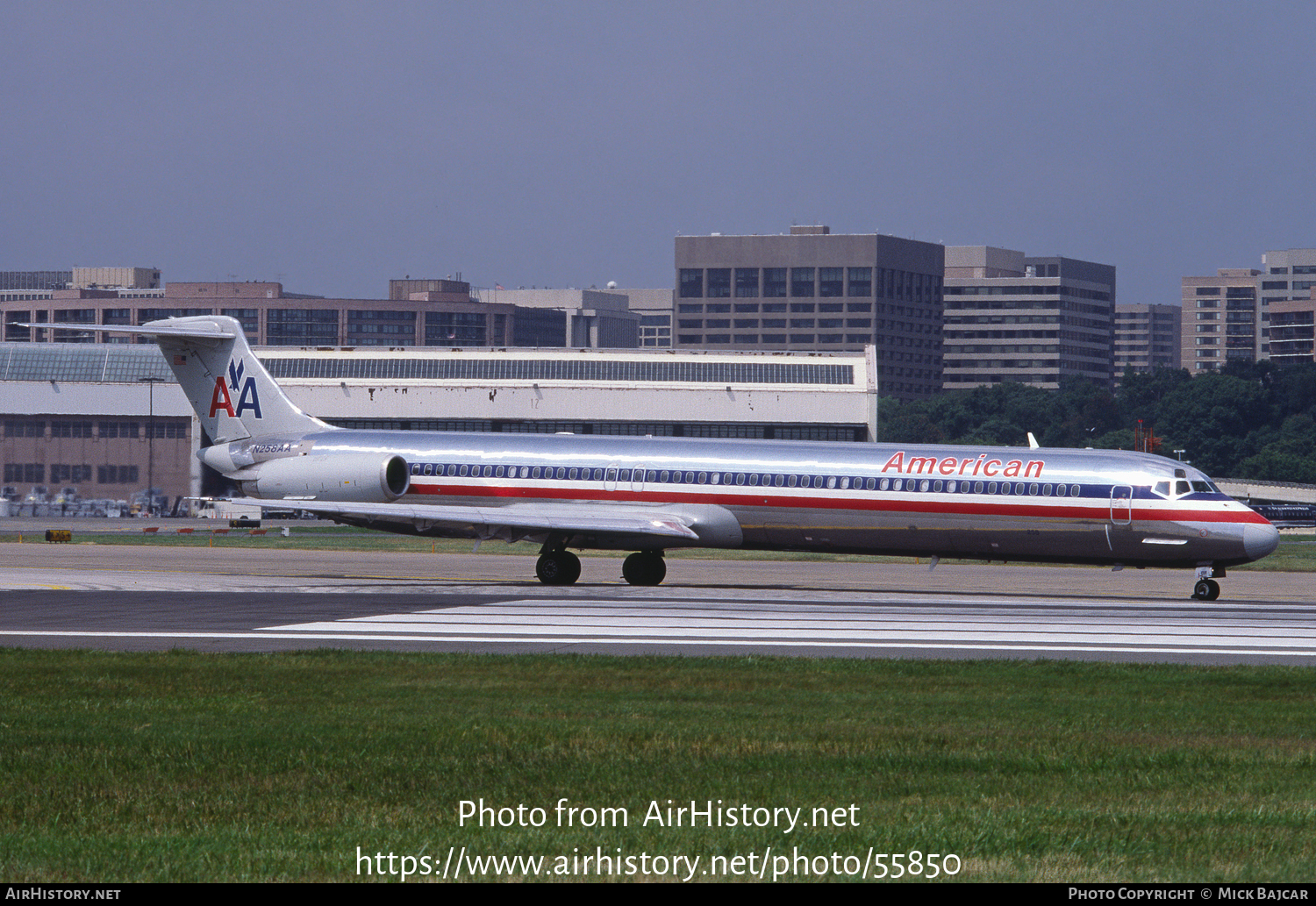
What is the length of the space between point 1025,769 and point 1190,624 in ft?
48.5

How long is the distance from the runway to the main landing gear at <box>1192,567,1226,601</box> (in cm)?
61

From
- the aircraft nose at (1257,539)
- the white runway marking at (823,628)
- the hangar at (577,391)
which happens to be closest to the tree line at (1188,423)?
the hangar at (577,391)

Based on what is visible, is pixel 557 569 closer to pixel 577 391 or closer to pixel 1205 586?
pixel 1205 586

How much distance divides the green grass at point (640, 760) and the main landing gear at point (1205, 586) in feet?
48.2

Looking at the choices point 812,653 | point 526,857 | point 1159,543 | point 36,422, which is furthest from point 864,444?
point 36,422

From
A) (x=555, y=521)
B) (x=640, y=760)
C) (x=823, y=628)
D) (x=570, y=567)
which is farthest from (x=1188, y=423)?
(x=640, y=760)

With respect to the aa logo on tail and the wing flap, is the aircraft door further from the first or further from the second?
the aa logo on tail

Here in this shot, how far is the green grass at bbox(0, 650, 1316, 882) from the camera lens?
984cm

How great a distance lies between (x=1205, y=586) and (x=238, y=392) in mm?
23747

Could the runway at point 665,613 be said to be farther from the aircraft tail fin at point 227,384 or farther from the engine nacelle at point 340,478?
the aircraft tail fin at point 227,384

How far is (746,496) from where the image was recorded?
36000 millimetres

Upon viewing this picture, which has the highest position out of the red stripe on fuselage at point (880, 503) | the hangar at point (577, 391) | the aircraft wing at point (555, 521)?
the hangar at point (577, 391)

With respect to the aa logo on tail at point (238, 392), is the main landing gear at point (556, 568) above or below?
below

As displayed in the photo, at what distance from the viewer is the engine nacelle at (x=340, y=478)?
37.6 metres
